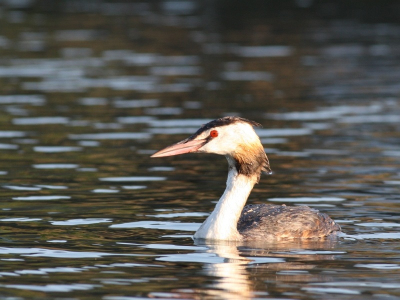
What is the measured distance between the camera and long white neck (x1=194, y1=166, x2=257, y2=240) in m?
12.5

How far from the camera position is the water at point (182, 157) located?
10.9 m

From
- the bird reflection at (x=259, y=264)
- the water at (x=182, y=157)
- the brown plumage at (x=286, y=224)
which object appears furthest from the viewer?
the brown plumage at (x=286, y=224)

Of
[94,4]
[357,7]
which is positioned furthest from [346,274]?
[94,4]

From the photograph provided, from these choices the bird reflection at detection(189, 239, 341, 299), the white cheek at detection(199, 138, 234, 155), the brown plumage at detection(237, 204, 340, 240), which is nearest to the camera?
the bird reflection at detection(189, 239, 341, 299)

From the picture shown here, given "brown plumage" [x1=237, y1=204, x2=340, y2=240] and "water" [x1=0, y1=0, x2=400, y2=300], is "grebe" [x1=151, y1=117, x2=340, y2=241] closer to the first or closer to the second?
"brown plumage" [x1=237, y1=204, x2=340, y2=240]

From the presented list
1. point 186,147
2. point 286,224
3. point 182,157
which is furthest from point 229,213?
point 182,157

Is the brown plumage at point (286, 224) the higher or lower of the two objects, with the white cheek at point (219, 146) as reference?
lower

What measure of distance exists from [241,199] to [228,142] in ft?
2.49

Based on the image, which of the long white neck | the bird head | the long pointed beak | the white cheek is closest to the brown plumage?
the long white neck

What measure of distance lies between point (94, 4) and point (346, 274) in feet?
139

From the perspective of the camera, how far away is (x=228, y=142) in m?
12.4

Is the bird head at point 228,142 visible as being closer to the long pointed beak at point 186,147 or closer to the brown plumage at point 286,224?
the long pointed beak at point 186,147

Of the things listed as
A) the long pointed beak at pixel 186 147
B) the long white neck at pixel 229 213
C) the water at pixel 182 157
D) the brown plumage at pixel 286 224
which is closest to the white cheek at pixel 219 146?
the long pointed beak at pixel 186 147

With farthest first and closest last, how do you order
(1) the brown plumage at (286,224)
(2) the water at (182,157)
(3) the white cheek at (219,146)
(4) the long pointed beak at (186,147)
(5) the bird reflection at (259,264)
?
1. (1) the brown plumage at (286,224)
2. (4) the long pointed beak at (186,147)
3. (3) the white cheek at (219,146)
4. (2) the water at (182,157)
5. (5) the bird reflection at (259,264)
